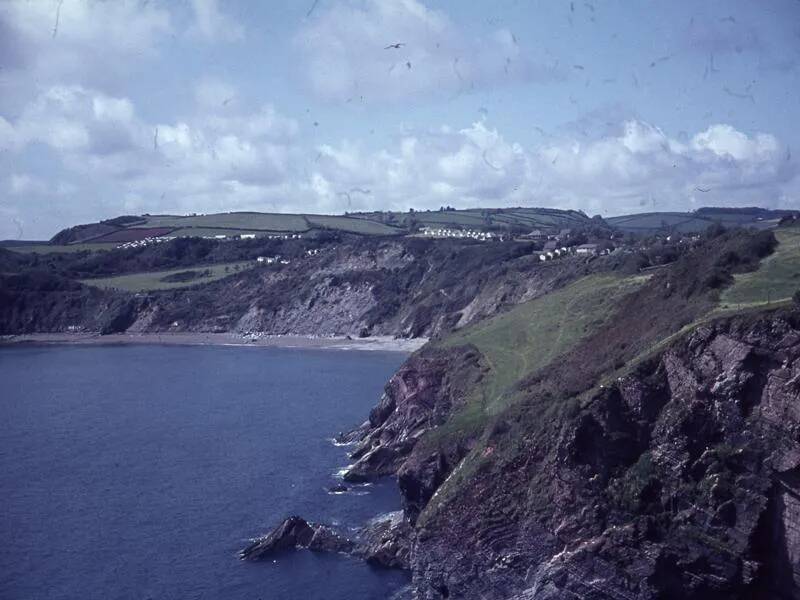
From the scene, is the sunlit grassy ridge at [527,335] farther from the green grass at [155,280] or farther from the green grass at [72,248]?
the green grass at [72,248]

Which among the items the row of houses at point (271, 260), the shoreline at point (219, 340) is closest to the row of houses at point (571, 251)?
the shoreline at point (219, 340)

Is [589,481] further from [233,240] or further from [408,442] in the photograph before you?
[233,240]

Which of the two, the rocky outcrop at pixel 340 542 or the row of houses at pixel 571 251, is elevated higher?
the row of houses at pixel 571 251

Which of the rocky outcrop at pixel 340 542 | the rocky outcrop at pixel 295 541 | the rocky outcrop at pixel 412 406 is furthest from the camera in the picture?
the rocky outcrop at pixel 412 406

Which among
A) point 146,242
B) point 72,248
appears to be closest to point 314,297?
point 146,242

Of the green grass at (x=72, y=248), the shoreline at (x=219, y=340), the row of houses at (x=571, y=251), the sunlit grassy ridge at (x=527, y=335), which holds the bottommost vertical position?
the shoreline at (x=219, y=340)

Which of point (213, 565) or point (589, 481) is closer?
point (589, 481)

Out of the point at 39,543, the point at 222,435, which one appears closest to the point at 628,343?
the point at 39,543
